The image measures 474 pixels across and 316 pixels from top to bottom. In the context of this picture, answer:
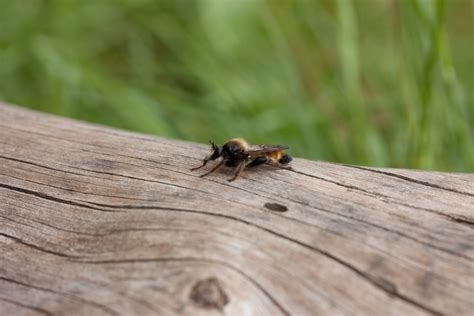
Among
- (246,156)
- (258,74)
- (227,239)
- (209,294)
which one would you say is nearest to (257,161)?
(246,156)

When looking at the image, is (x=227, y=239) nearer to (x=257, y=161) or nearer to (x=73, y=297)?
(x=73, y=297)

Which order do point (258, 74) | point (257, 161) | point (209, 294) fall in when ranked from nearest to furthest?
point (209, 294) < point (257, 161) < point (258, 74)

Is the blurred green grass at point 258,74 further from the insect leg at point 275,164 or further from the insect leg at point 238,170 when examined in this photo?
the insect leg at point 238,170

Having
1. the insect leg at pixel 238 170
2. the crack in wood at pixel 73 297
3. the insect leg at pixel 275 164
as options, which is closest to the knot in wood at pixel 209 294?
the crack in wood at pixel 73 297

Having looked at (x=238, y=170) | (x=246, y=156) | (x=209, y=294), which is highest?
(x=246, y=156)

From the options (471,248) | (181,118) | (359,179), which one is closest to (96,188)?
(359,179)

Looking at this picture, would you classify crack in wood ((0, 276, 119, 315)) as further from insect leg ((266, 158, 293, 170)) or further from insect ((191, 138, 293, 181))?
insect leg ((266, 158, 293, 170))

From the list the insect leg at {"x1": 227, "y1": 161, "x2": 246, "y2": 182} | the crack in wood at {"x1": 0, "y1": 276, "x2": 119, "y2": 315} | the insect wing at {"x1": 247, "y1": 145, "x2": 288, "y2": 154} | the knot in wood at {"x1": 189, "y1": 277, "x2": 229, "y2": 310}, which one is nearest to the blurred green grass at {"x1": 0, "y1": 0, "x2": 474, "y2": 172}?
the insect wing at {"x1": 247, "y1": 145, "x2": 288, "y2": 154}
